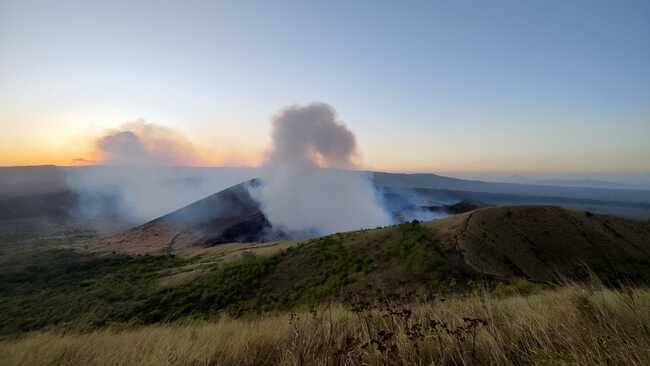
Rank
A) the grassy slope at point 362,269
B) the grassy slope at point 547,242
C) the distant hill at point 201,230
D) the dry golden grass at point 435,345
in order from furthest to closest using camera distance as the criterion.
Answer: the distant hill at point 201,230, the grassy slope at point 547,242, the grassy slope at point 362,269, the dry golden grass at point 435,345

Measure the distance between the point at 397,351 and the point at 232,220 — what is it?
5068 centimetres

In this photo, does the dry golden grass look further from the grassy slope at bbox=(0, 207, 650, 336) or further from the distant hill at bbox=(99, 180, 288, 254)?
the distant hill at bbox=(99, 180, 288, 254)

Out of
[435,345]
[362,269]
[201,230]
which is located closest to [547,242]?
[362,269]

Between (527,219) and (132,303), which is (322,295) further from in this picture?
(527,219)

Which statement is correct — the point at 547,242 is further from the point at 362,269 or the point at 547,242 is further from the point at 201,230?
the point at 201,230

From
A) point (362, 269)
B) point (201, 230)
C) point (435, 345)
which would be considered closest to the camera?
point (435, 345)

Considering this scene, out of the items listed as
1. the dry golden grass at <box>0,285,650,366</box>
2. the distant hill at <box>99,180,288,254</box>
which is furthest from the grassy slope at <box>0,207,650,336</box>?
the distant hill at <box>99,180,288,254</box>

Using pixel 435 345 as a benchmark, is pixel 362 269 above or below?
below

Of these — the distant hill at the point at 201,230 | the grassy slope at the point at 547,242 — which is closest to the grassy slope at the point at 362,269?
the grassy slope at the point at 547,242

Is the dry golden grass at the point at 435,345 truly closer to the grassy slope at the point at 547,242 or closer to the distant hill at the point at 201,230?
the grassy slope at the point at 547,242

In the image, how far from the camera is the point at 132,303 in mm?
16016

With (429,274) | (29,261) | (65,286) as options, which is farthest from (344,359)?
(29,261)

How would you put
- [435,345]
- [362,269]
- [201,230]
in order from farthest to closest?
[201,230] < [362,269] < [435,345]

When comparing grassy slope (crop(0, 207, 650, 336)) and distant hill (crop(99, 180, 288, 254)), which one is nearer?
grassy slope (crop(0, 207, 650, 336))
